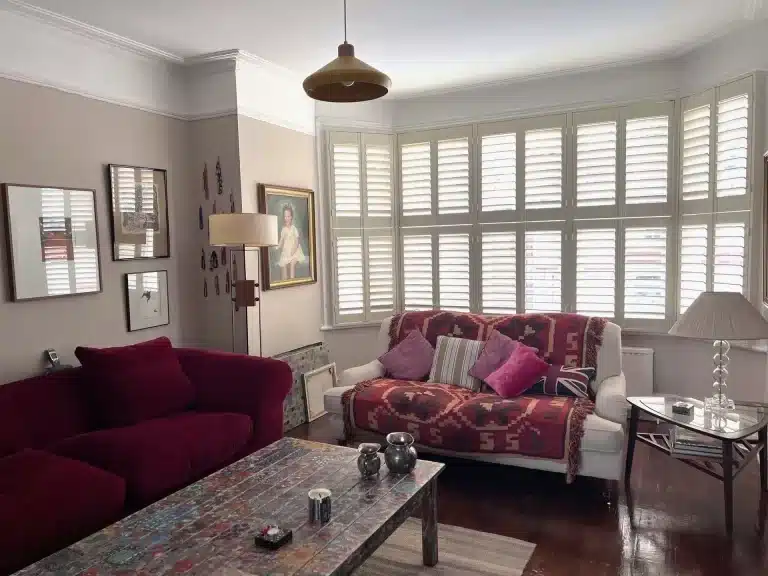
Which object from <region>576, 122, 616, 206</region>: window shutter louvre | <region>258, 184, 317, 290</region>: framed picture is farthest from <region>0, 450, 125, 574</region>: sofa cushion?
<region>576, 122, 616, 206</region>: window shutter louvre

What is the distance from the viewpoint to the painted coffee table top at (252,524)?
5.68ft

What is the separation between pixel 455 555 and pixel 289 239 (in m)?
2.71

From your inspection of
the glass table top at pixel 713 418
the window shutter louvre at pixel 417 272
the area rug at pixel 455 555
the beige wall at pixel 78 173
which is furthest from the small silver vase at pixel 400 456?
the window shutter louvre at pixel 417 272

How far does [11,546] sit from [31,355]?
1.42 m

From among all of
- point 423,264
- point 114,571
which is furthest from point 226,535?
point 423,264

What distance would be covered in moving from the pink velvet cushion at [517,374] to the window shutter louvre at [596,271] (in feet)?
3.39

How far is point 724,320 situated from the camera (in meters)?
2.77

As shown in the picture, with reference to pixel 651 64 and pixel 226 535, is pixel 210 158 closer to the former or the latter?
pixel 226 535

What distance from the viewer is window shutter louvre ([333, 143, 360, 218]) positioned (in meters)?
4.91

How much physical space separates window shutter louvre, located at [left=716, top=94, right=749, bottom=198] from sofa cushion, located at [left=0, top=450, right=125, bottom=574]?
3.94 metres

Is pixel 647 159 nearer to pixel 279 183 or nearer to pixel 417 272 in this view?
pixel 417 272

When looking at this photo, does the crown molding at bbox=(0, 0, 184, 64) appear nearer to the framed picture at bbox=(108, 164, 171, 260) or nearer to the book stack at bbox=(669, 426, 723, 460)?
the framed picture at bbox=(108, 164, 171, 260)

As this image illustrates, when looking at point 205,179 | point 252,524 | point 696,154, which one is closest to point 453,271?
point 696,154

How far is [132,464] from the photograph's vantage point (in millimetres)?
2574
